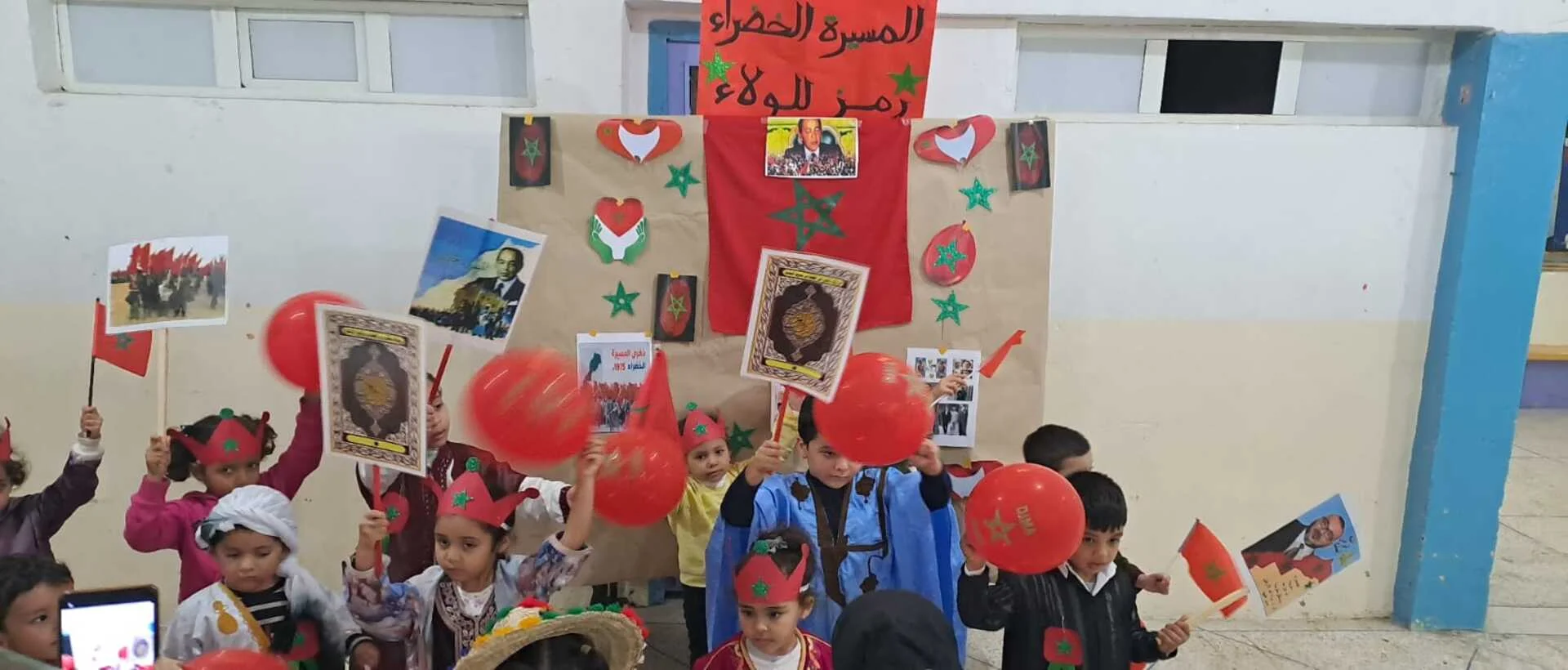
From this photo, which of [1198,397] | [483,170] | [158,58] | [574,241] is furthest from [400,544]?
[1198,397]

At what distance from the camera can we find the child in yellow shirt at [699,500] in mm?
2410

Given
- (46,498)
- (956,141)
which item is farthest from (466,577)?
(956,141)

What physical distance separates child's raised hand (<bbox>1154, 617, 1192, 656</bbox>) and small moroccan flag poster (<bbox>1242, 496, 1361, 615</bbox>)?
6.4 inches

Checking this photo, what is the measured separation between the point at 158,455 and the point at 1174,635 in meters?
2.17

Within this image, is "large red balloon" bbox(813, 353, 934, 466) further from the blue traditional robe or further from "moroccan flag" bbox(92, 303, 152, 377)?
"moroccan flag" bbox(92, 303, 152, 377)

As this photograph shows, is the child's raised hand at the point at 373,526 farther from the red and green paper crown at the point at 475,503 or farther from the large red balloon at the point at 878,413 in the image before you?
the large red balloon at the point at 878,413

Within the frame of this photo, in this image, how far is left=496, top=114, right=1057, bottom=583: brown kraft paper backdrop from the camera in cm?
251

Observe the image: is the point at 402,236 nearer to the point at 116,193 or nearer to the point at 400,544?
the point at 116,193

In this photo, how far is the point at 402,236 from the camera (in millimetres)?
2730

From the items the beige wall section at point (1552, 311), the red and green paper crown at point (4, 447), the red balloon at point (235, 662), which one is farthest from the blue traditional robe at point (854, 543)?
the beige wall section at point (1552, 311)

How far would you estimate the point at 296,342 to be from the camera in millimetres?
1983

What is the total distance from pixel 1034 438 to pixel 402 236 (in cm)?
195

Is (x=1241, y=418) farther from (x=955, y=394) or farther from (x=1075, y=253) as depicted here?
(x=955, y=394)

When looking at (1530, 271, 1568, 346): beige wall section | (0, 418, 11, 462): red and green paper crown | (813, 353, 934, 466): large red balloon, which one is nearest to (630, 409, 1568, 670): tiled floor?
(813, 353, 934, 466): large red balloon
